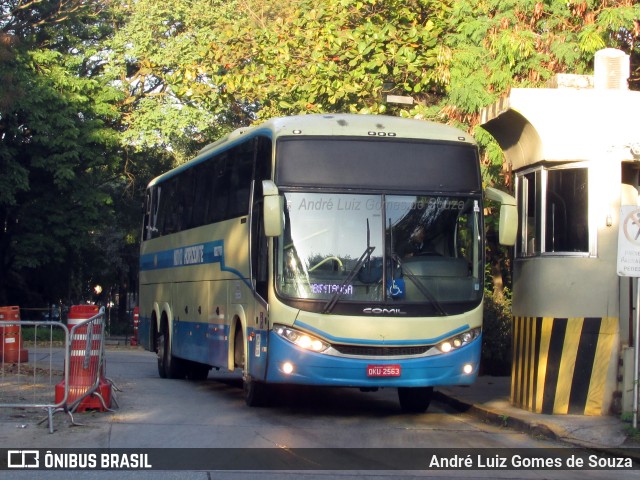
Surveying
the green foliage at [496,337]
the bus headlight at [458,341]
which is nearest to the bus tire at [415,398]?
the bus headlight at [458,341]

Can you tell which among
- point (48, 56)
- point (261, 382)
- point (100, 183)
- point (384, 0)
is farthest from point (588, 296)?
point (100, 183)

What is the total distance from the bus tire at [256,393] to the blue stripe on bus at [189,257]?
4.47 ft

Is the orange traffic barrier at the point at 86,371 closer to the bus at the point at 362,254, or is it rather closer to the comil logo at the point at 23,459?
the bus at the point at 362,254

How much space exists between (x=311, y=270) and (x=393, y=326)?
1.21 metres

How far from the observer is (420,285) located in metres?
12.4

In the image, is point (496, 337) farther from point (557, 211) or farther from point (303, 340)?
point (303, 340)

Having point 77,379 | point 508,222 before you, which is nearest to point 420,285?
point 508,222

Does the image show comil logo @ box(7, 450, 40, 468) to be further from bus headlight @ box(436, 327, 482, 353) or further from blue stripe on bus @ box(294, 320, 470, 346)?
bus headlight @ box(436, 327, 482, 353)

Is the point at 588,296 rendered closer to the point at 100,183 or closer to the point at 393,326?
the point at 393,326

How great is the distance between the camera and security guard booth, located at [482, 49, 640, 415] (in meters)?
12.6

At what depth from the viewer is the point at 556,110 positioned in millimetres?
12852

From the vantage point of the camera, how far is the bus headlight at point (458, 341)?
1252 centimetres

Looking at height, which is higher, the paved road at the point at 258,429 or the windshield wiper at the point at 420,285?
the windshield wiper at the point at 420,285

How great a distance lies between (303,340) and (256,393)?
2035 mm
